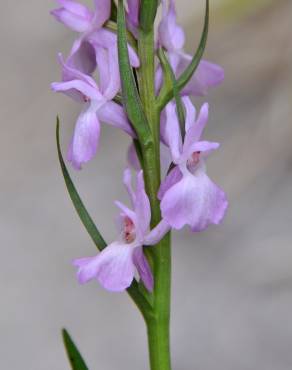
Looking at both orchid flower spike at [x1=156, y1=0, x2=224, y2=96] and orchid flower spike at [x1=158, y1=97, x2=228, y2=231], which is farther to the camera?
orchid flower spike at [x1=156, y1=0, x2=224, y2=96]

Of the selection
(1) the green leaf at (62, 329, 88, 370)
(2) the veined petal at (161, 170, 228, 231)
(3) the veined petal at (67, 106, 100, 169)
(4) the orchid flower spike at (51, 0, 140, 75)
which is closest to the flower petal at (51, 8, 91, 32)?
(4) the orchid flower spike at (51, 0, 140, 75)

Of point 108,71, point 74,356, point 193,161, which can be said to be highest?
point 108,71

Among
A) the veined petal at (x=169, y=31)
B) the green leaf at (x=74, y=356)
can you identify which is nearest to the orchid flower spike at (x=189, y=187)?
the veined petal at (x=169, y=31)

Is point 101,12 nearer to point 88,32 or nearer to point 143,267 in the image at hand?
point 88,32

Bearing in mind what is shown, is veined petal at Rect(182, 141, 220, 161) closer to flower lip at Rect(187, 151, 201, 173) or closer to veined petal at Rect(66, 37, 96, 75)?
flower lip at Rect(187, 151, 201, 173)

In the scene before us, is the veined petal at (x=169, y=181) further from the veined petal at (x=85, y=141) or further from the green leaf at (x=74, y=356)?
the green leaf at (x=74, y=356)

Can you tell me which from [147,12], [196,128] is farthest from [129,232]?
[147,12]

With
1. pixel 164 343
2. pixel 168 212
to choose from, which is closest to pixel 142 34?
pixel 168 212
